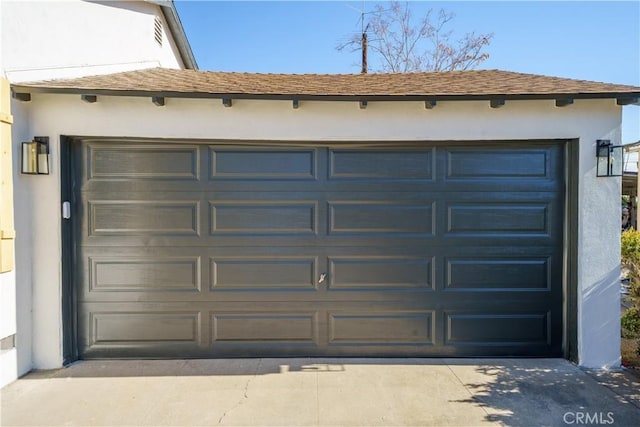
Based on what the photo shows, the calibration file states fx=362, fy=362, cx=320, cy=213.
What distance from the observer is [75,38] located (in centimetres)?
448

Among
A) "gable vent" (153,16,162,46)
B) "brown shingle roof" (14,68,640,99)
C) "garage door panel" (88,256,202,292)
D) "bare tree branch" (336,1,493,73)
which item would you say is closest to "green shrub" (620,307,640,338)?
"brown shingle roof" (14,68,640,99)

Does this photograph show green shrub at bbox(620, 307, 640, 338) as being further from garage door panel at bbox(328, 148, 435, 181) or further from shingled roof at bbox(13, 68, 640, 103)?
garage door panel at bbox(328, 148, 435, 181)

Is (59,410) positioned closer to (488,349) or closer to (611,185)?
(488,349)

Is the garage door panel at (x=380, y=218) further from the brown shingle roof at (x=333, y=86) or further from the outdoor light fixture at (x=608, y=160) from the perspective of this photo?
the outdoor light fixture at (x=608, y=160)

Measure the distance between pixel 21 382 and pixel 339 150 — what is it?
3.95 m

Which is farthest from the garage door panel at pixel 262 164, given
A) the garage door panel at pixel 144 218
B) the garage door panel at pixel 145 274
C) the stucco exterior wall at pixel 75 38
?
the stucco exterior wall at pixel 75 38

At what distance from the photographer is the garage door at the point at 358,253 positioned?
4016mm

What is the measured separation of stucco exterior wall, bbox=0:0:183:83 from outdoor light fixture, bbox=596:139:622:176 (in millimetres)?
6047

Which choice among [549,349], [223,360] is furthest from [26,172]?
[549,349]

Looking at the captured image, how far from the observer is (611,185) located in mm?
3873

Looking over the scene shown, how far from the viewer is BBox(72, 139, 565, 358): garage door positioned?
13.2 ft

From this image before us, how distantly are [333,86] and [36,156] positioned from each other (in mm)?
3274

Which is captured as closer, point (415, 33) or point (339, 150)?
point (339, 150)

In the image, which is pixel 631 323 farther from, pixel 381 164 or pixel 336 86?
pixel 336 86
